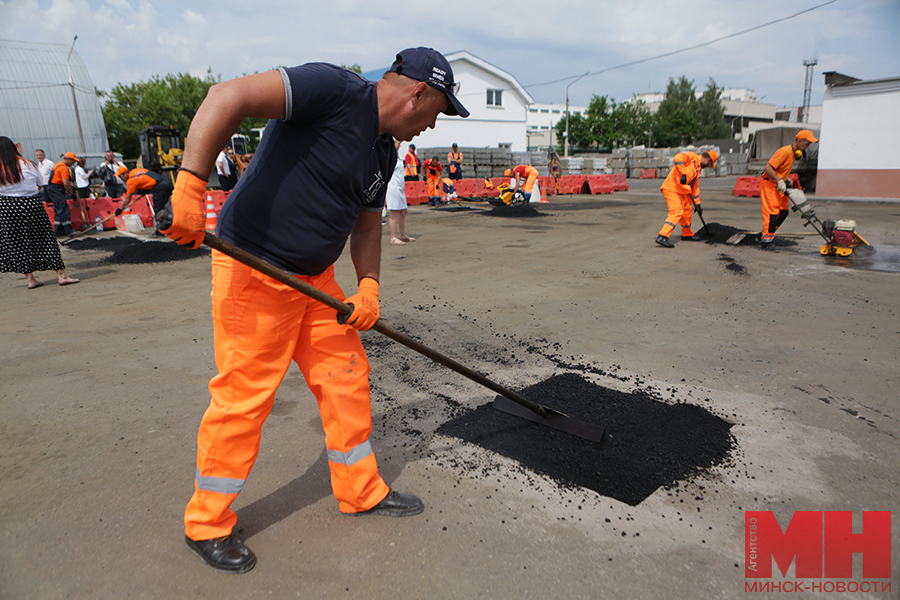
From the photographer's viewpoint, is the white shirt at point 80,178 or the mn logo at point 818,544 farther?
the white shirt at point 80,178

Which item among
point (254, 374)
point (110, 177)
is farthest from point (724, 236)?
point (110, 177)

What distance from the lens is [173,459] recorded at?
8.93 feet

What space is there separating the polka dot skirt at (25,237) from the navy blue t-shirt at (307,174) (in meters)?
5.88

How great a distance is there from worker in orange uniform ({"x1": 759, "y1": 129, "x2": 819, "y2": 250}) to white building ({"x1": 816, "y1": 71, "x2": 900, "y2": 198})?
11719 millimetres

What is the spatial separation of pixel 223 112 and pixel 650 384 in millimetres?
3049

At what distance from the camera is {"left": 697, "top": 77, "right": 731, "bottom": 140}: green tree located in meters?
65.6

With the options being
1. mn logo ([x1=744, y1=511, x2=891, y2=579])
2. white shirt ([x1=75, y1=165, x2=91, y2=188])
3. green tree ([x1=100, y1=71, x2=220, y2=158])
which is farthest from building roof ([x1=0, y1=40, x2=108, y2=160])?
mn logo ([x1=744, y1=511, x2=891, y2=579])

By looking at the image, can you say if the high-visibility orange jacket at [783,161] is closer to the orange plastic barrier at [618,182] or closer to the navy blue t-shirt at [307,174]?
the navy blue t-shirt at [307,174]

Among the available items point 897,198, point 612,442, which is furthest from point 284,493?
point 897,198

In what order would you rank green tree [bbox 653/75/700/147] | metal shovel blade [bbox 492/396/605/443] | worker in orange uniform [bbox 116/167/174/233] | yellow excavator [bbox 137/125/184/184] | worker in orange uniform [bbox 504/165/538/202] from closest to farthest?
metal shovel blade [bbox 492/396/605/443]
worker in orange uniform [bbox 116/167/174/233]
worker in orange uniform [bbox 504/165/538/202]
yellow excavator [bbox 137/125/184/184]
green tree [bbox 653/75/700/147]

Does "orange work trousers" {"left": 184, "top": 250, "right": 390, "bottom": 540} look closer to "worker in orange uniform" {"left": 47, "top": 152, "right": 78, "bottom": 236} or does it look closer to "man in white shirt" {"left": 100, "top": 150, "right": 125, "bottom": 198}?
"worker in orange uniform" {"left": 47, "top": 152, "right": 78, "bottom": 236}

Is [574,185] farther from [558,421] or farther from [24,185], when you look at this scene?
[558,421]

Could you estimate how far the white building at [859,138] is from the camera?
16516 millimetres

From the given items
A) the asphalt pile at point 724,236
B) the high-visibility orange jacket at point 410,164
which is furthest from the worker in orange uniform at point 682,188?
the high-visibility orange jacket at point 410,164
